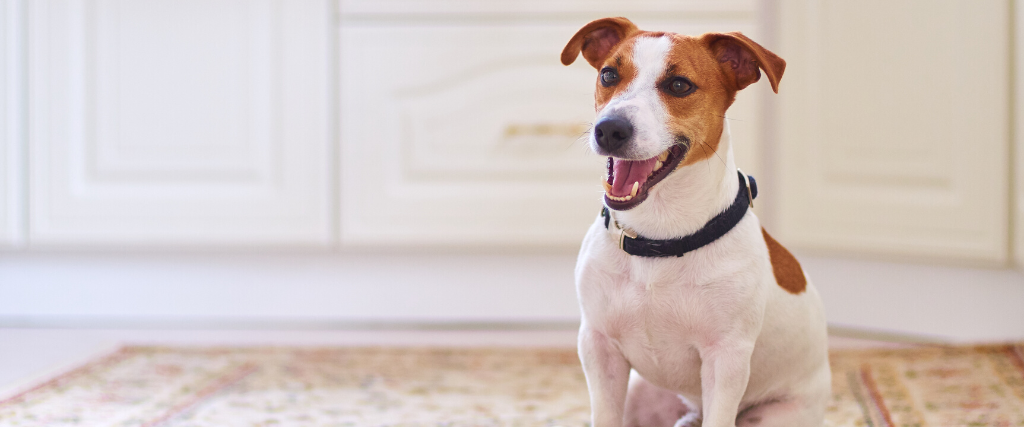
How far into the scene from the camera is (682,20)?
168cm

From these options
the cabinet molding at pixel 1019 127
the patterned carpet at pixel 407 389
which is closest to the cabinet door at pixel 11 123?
the patterned carpet at pixel 407 389

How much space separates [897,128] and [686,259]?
94 cm

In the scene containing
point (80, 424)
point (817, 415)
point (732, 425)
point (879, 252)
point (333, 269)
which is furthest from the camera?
point (333, 269)

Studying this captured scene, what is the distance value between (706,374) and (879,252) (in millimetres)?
929

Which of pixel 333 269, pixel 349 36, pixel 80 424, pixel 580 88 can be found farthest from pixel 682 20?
pixel 80 424

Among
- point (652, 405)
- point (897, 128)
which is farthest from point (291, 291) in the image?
point (897, 128)

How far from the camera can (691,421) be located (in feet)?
3.38

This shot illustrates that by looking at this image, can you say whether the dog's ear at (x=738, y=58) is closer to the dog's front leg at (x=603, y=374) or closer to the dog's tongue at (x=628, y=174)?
the dog's tongue at (x=628, y=174)

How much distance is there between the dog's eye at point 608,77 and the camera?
91cm

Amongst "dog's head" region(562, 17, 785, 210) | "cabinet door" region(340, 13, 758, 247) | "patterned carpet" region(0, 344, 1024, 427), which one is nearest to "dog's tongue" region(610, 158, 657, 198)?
"dog's head" region(562, 17, 785, 210)

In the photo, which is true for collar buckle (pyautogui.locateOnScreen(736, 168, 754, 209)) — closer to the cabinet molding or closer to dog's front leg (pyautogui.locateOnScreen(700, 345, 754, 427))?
dog's front leg (pyautogui.locateOnScreen(700, 345, 754, 427))

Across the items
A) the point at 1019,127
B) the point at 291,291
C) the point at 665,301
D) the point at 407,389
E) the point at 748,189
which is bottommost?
the point at 407,389

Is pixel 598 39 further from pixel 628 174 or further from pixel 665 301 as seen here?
pixel 665 301

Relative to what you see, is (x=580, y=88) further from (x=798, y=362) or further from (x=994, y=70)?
(x=798, y=362)
